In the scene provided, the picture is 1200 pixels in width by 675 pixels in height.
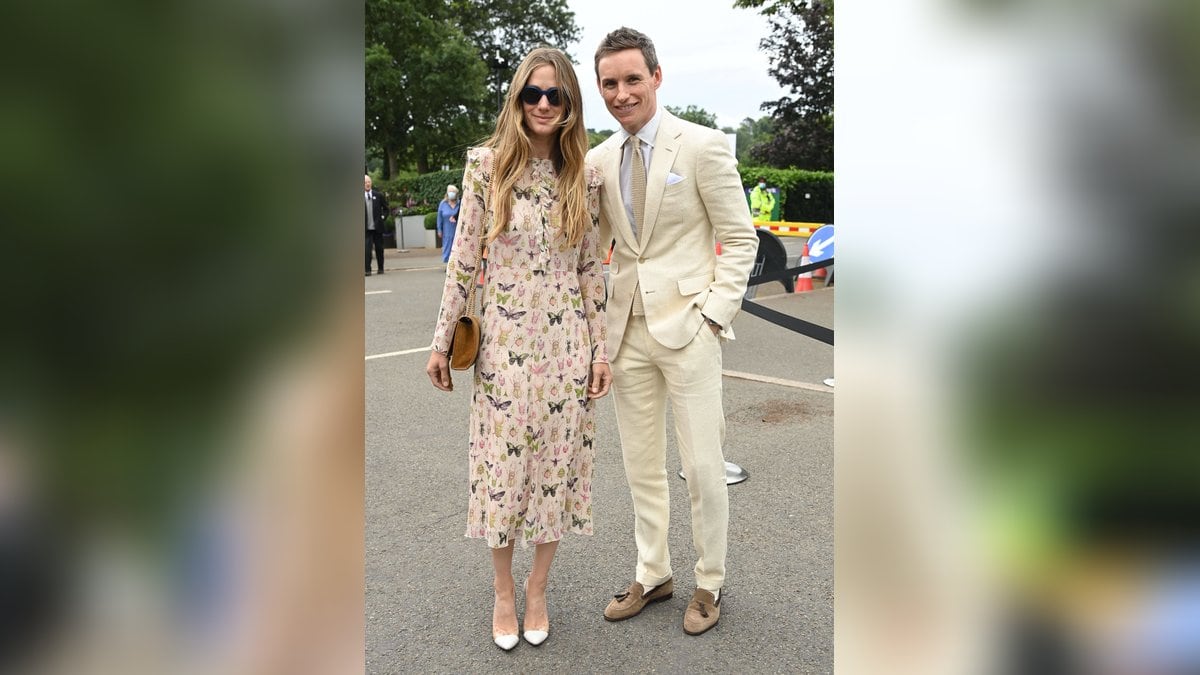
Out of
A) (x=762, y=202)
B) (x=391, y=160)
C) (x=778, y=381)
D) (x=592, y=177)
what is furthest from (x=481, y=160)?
(x=391, y=160)

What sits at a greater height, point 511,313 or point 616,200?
point 616,200

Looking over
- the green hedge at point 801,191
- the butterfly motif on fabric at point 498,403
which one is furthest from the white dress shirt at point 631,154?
the green hedge at point 801,191

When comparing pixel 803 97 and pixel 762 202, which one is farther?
pixel 803 97

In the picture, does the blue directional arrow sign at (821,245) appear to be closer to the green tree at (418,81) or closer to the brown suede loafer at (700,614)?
the brown suede loafer at (700,614)

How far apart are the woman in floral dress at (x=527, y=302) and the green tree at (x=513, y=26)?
4372cm

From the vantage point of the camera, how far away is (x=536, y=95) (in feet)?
9.32

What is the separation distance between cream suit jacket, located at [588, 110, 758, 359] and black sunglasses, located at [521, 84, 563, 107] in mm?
337

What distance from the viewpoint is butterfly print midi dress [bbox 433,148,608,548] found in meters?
2.89

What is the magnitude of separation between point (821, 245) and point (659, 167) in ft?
25.4

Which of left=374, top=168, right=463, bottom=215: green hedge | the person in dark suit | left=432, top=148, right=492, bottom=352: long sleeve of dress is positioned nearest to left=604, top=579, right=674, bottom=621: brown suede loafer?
left=432, top=148, right=492, bottom=352: long sleeve of dress

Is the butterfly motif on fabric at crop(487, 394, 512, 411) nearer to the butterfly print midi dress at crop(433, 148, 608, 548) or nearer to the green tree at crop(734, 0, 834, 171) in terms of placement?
the butterfly print midi dress at crop(433, 148, 608, 548)

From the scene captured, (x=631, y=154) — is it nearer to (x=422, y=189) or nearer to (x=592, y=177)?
(x=592, y=177)

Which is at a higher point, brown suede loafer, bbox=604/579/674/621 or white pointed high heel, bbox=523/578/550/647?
brown suede loafer, bbox=604/579/674/621
